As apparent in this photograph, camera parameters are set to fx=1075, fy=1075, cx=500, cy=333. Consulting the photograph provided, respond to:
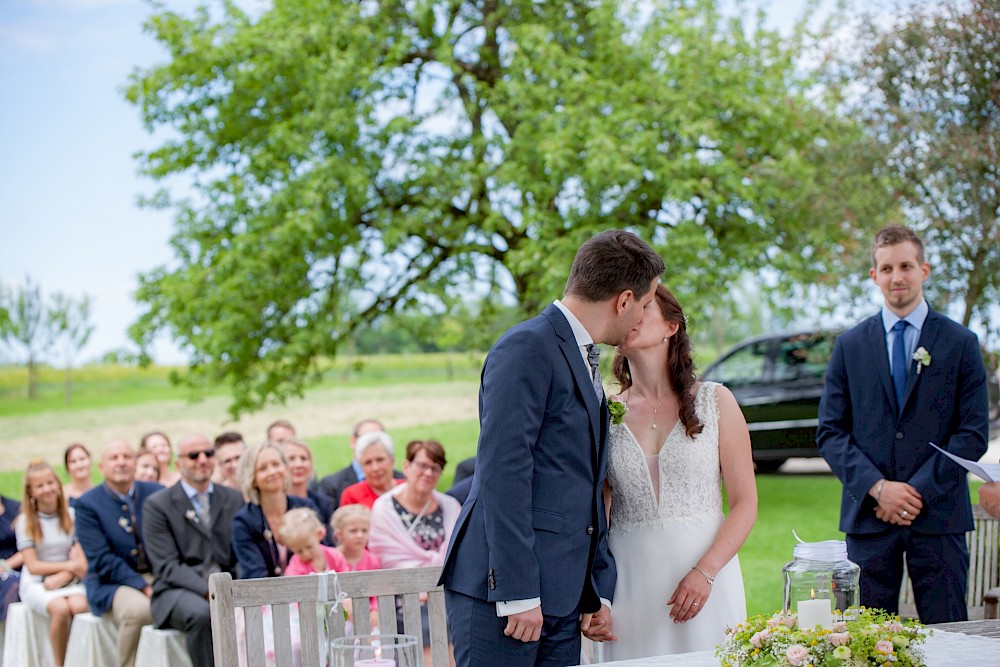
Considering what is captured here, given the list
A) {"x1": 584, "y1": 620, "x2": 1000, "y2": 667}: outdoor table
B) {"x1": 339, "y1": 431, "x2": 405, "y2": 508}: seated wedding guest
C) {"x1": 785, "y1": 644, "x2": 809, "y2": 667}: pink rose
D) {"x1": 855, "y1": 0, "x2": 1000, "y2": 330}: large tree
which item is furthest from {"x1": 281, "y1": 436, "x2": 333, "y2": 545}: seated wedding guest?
{"x1": 855, "y1": 0, "x2": 1000, "y2": 330}: large tree

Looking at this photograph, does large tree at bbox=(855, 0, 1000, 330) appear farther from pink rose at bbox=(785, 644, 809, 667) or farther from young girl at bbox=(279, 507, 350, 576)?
pink rose at bbox=(785, 644, 809, 667)

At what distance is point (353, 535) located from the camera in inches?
195

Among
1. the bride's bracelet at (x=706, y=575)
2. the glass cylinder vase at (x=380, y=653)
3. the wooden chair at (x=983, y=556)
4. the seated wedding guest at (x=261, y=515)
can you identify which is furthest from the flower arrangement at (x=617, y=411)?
the seated wedding guest at (x=261, y=515)

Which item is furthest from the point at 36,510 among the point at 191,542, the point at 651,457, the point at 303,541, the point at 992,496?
the point at 992,496

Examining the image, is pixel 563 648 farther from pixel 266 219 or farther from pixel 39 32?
pixel 39 32

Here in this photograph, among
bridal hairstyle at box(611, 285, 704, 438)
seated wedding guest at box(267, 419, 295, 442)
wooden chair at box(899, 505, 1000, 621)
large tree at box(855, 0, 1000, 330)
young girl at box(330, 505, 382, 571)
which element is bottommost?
wooden chair at box(899, 505, 1000, 621)

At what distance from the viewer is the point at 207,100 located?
463 inches

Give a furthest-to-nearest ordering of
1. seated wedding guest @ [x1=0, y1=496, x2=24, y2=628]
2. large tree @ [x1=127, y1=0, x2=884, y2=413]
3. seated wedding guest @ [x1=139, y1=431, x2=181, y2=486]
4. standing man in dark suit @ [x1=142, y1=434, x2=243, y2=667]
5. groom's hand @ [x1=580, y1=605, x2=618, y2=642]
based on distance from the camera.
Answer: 1. large tree @ [x1=127, y1=0, x2=884, y2=413]
2. seated wedding guest @ [x1=139, y1=431, x2=181, y2=486]
3. seated wedding guest @ [x1=0, y1=496, x2=24, y2=628]
4. standing man in dark suit @ [x1=142, y1=434, x2=243, y2=667]
5. groom's hand @ [x1=580, y1=605, x2=618, y2=642]

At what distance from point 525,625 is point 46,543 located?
A: 15.0ft

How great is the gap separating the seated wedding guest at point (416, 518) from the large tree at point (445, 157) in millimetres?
4973

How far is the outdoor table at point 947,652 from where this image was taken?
87.4 inches

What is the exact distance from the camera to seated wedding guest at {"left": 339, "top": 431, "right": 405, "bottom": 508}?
5842mm

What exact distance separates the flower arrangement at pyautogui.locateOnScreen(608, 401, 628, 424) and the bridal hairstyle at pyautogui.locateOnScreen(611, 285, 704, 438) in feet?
0.76

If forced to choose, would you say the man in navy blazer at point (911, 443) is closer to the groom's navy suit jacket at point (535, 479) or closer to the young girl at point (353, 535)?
the groom's navy suit jacket at point (535, 479)
